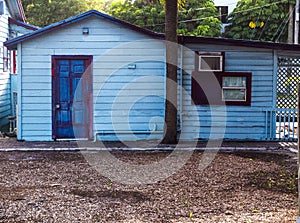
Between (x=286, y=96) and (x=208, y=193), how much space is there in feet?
23.1

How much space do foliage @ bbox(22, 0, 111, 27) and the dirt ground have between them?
2671cm

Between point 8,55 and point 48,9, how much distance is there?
17625mm

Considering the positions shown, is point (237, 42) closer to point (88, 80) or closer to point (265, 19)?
point (88, 80)

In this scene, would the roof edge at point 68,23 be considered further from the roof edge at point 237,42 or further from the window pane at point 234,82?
the window pane at point 234,82

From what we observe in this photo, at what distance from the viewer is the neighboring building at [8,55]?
17.1 m

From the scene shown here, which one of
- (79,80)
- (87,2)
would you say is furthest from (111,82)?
(87,2)

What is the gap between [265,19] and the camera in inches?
1160

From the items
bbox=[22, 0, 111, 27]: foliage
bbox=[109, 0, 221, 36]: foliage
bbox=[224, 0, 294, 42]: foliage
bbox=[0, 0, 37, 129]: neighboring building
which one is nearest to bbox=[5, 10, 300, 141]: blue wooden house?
bbox=[0, 0, 37, 129]: neighboring building

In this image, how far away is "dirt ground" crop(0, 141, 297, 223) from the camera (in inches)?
224

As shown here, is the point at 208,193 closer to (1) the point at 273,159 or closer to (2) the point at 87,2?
(1) the point at 273,159

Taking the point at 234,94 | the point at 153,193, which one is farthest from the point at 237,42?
the point at 153,193

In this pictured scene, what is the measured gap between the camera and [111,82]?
41.1ft

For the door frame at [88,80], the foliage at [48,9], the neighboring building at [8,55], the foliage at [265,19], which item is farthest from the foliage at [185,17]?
the door frame at [88,80]

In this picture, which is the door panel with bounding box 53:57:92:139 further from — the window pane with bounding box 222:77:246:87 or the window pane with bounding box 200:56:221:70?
the window pane with bounding box 222:77:246:87
